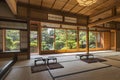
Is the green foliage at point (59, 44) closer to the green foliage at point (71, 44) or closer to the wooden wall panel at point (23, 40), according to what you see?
the green foliage at point (71, 44)

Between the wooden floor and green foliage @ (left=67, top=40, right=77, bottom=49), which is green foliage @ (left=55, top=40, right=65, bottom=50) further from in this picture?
the wooden floor

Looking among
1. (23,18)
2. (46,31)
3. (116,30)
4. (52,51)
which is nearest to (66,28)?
(46,31)

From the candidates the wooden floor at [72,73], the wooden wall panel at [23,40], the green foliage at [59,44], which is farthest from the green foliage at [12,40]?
the green foliage at [59,44]

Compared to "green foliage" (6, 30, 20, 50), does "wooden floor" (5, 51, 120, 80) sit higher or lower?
lower

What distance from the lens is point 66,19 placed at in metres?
6.98

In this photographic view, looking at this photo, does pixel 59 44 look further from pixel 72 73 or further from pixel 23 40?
pixel 72 73

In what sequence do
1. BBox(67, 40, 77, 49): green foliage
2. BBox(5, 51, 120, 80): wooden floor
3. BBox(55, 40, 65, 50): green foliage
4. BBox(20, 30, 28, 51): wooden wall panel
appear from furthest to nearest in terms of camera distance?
BBox(67, 40, 77, 49): green foliage < BBox(55, 40, 65, 50): green foliage < BBox(20, 30, 28, 51): wooden wall panel < BBox(5, 51, 120, 80): wooden floor

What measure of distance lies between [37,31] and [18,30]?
2.15 m

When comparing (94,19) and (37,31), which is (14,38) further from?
(94,19)

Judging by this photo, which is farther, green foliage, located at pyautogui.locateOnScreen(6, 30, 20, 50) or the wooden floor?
green foliage, located at pyautogui.locateOnScreen(6, 30, 20, 50)

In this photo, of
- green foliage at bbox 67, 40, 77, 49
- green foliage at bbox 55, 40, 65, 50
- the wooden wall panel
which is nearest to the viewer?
the wooden wall panel

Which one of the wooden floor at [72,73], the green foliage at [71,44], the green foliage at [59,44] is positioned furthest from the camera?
the green foliage at [71,44]

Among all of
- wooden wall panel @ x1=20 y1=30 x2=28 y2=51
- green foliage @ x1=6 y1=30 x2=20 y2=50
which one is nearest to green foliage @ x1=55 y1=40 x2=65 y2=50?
wooden wall panel @ x1=20 y1=30 x2=28 y2=51

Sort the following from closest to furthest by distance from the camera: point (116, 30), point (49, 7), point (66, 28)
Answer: point (49, 7) → point (66, 28) → point (116, 30)
